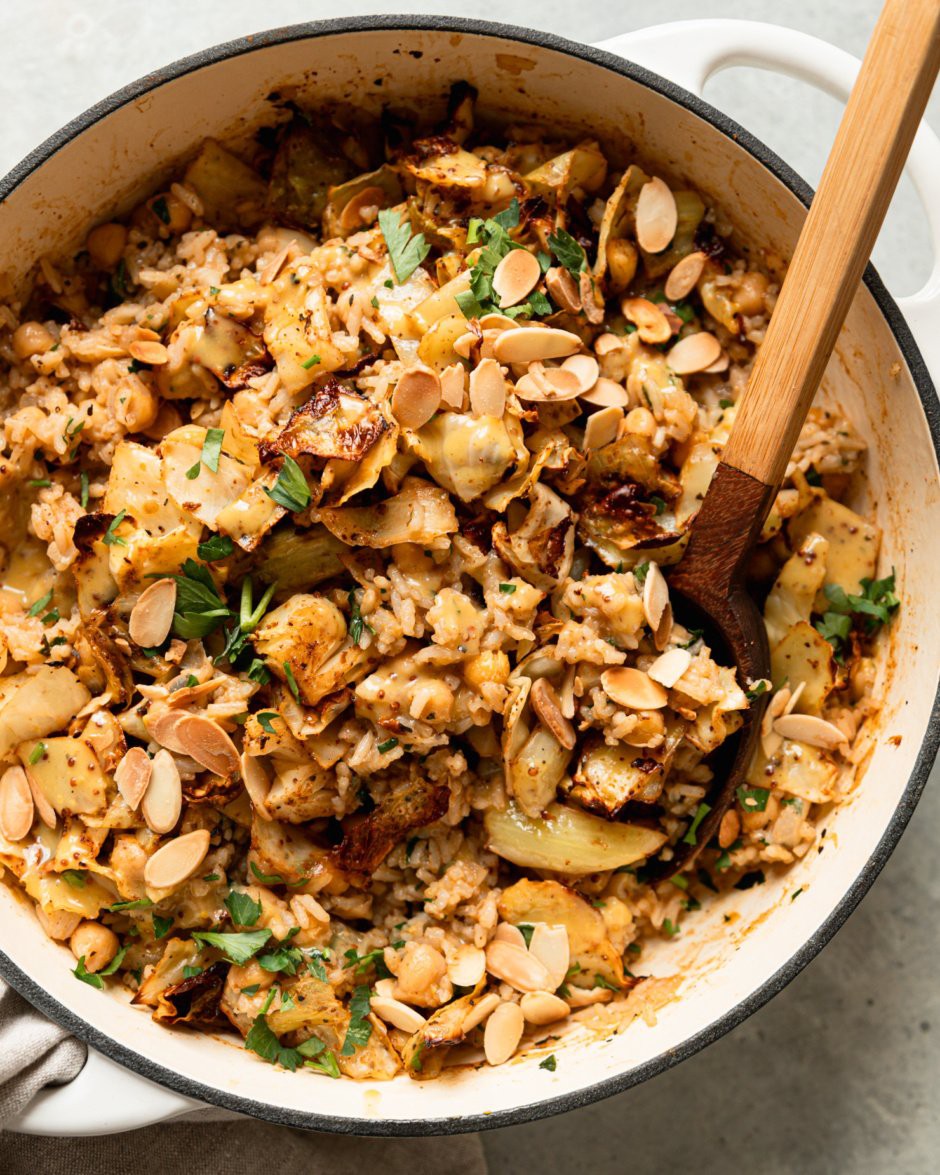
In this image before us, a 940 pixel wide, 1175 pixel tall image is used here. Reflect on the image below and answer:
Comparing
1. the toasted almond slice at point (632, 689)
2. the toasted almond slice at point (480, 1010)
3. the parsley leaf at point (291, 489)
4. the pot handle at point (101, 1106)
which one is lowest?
the pot handle at point (101, 1106)

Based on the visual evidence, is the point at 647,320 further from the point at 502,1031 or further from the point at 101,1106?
the point at 101,1106

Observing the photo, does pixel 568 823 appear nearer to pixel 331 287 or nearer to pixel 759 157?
pixel 331 287

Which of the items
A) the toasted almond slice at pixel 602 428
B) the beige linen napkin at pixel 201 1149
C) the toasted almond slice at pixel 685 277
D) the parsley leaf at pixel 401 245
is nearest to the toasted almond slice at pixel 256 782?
the beige linen napkin at pixel 201 1149

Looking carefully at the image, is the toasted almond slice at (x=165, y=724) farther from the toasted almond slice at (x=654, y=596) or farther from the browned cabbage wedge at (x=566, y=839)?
the toasted almond slice at (x=654, y=596)

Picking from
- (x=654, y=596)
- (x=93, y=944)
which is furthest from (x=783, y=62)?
(x=93, y=944)

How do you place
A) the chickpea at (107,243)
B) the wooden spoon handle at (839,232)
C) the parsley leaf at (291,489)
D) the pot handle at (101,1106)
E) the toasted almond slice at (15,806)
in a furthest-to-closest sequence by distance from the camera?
the chickpea at (107,243), the toasted almond slice at (15,806), the pot handle at (101,1106), the parsley leaf at (291,489), the wooden spoon handle at (839,232)

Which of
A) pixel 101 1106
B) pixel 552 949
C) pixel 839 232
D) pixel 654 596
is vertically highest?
pixel 839 232
